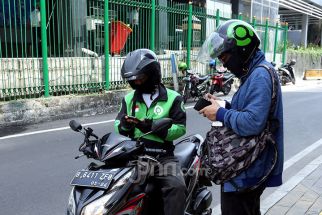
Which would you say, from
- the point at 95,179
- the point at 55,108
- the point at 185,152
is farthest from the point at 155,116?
the point at 55,108

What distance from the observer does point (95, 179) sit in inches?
95.7

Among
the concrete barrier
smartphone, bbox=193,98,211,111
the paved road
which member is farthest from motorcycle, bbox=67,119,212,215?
the concrete barrier

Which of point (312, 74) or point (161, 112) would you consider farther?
point (312, 74)

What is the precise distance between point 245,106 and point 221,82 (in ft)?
39.4

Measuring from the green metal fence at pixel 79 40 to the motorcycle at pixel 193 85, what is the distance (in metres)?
1.01

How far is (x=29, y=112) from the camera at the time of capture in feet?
28.1

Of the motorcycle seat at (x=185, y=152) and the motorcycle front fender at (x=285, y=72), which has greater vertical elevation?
the motorcycle seat at (x=185, y=152)

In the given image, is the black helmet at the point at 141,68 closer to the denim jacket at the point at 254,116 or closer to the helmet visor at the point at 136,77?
the helmet visor at the point at 136,77

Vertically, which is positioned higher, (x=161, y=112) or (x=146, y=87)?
(x=146, y=87)

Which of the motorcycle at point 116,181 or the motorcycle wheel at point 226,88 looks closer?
the motorcycle at point 116,181

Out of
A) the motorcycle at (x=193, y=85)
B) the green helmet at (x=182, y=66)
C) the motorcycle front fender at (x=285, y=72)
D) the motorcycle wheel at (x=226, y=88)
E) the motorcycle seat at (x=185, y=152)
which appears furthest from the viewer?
the motorcycle front fender at (x=285, y=72)

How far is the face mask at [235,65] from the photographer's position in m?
2.38

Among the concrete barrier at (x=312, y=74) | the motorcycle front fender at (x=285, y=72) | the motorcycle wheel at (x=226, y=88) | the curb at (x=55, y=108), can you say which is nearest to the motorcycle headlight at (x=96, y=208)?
the curb at (x=55, y=108)

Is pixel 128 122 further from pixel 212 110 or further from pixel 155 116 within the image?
pixel 212 110
